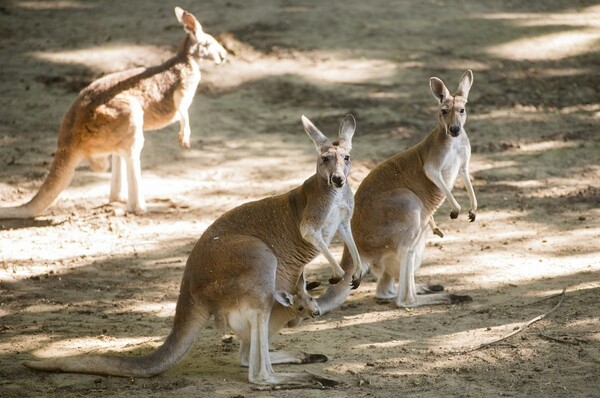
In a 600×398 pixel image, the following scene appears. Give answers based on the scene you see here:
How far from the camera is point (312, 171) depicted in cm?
1149

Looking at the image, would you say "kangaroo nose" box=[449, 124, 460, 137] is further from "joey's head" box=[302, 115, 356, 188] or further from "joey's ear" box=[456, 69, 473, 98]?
"joey's head" box=[302, 115, 356, 188]

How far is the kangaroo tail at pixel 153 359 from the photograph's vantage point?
20.0 ft

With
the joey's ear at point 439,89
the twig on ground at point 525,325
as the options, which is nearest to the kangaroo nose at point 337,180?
the twig on ground at point 525,325

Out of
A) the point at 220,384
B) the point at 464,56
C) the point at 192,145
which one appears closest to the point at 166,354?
the point at 220,384

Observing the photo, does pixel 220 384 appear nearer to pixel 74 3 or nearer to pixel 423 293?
pixel 423 293

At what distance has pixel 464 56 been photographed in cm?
1430

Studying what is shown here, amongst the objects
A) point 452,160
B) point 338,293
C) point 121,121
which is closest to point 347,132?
point 338,293

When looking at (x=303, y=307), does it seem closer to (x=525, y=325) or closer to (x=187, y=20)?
(x=525, y=325)

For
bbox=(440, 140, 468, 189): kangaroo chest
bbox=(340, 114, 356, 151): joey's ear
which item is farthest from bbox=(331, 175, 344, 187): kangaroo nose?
A: bbox=(440, 140, 468, 189): kangaroo chest

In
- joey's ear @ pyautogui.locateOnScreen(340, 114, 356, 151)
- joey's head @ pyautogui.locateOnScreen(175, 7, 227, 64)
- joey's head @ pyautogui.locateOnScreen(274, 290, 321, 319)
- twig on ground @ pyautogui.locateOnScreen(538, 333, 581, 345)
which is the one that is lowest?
twig on ground @ pyautogui.locateOnScreen(538, 333, 581, 345)

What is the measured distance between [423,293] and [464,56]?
6.88m

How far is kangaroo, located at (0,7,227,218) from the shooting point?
10.3 m

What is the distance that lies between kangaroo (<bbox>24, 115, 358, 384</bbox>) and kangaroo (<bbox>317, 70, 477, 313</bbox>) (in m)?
1.13

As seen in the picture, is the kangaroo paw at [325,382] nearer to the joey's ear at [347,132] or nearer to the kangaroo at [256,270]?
the kangaroo at [256,270]
